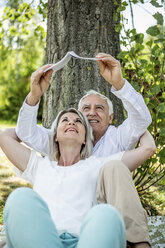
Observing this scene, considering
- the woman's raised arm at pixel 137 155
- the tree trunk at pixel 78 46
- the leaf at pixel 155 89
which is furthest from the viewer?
the tree trunk at pixel 78 46

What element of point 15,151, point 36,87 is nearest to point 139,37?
point 36,87

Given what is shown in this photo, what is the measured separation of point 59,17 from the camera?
326cm

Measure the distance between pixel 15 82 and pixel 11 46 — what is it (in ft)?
10.1

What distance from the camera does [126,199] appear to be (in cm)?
183

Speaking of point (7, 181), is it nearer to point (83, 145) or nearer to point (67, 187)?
point (83, 145)

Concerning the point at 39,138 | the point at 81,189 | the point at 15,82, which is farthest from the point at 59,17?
the point at 15,82

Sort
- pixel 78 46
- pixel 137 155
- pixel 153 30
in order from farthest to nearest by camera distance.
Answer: pixel 78 46
pixel 153 30
pixel 137 155

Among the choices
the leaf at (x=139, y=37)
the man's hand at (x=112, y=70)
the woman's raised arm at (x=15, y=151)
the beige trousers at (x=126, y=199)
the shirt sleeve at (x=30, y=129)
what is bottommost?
the beige trousers at (x=126, y=199)

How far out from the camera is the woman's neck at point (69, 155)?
87.7 inches

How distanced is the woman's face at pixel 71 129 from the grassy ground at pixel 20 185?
141 cm

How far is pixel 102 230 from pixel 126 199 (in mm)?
463

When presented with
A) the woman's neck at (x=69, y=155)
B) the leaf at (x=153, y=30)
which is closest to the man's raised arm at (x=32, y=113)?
the woman's neck at (x=69, y=155)

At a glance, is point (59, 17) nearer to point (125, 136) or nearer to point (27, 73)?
point (125, 136)

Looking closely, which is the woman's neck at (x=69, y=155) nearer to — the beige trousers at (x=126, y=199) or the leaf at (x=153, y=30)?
the beige trousers at (x=126, y=199)
